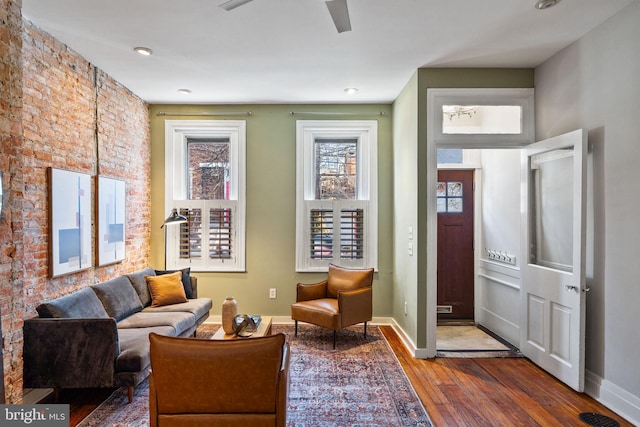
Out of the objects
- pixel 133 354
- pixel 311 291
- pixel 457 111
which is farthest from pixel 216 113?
pixel 133 354

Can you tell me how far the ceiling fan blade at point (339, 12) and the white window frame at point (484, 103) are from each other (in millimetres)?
1585

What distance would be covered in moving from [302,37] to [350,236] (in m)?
2.67

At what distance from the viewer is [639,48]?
2.51 m

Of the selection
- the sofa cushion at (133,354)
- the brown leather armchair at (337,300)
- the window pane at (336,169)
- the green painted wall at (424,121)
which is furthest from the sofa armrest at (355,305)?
the sofa cushion at (133,354)

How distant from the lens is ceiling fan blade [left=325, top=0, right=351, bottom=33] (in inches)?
85.4

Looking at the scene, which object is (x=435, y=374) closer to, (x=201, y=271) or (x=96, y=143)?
(x=201, y=271)

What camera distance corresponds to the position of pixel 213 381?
1.74 meters

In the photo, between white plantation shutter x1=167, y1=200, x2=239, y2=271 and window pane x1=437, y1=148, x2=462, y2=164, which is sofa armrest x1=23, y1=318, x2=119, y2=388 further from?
window pane x1=437, y1=148, x2=462, y2=164

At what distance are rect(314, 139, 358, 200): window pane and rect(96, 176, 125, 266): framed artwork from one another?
2.48 m

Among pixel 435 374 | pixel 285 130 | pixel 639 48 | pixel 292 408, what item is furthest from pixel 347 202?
pixel 639 48

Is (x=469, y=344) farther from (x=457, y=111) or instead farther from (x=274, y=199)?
(x=274, y=199)

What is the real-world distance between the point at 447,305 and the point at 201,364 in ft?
13.4

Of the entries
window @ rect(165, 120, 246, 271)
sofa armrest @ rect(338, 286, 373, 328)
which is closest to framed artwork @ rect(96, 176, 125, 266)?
window @ rect(165, 120, 246, 271)

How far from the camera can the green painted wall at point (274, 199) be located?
490 cm
